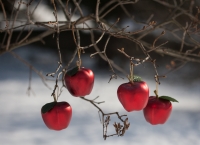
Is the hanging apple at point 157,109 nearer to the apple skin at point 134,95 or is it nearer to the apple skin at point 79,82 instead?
the apple skin at point 134,95

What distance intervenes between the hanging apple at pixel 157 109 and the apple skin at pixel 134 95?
0.05 meters

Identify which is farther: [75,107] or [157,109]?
[75,107]

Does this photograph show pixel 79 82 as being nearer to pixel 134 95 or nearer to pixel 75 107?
pixel 134 95

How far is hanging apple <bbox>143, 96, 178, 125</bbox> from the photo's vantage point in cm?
117

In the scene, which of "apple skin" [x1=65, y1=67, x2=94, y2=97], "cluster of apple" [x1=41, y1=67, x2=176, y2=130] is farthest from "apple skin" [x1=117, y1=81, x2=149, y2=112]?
"apple skin" [x1=65, y1=67, x2=94, y2=97]

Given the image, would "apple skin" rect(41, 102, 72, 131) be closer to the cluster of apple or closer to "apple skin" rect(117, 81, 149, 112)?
the cluster of apple

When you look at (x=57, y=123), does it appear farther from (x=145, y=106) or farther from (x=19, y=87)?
(x=19, y=87)

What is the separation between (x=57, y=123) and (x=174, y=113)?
2.86 m

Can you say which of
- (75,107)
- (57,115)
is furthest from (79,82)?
(75,107)

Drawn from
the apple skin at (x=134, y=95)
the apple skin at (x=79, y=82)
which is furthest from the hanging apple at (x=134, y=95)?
the apple skin at (x=79, y=82)

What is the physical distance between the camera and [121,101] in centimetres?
114

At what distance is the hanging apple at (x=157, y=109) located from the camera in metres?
1.17

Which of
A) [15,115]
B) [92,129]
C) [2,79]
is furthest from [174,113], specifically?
[2,79]

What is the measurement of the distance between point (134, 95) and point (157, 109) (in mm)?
105
